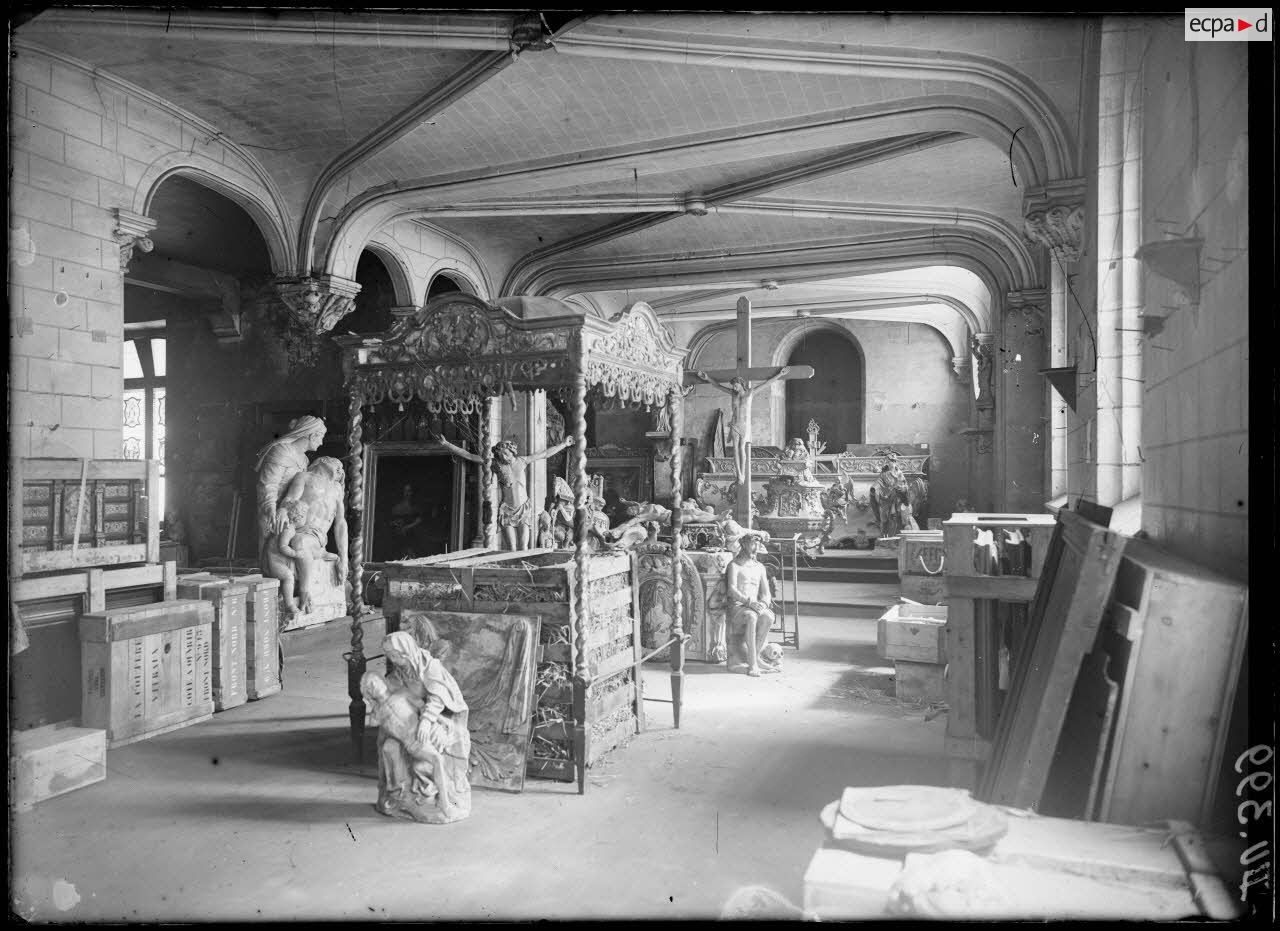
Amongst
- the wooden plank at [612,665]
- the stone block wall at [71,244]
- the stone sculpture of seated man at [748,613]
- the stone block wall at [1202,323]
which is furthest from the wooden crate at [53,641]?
the stone block wall at [1202,323]

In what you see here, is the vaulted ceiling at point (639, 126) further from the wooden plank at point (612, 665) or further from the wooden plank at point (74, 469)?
the wooden plank at point (612, 665)

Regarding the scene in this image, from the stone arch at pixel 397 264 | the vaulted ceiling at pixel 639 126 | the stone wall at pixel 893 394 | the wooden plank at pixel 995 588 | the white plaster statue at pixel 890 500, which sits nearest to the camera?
the wooden plank at pixel 995 588

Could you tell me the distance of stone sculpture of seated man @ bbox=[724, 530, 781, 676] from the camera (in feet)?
25.0

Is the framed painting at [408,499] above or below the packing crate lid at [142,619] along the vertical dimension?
above

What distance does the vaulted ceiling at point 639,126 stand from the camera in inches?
226

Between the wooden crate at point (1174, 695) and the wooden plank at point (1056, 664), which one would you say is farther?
the wooden plank at point (1056, 664)

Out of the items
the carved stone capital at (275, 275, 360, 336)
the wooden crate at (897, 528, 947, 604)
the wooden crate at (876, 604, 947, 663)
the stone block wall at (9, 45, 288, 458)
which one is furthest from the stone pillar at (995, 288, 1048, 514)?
the stone block wall at (9, 45, 288, 458)

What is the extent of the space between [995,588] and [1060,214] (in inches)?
106

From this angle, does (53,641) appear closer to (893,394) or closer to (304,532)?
(304,532)

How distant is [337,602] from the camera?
31.3 feet

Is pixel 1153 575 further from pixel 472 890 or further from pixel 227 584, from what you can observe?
pixel 227 584

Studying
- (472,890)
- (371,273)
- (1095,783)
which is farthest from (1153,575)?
(371,273)

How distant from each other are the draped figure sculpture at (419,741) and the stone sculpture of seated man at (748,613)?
11.7ft
